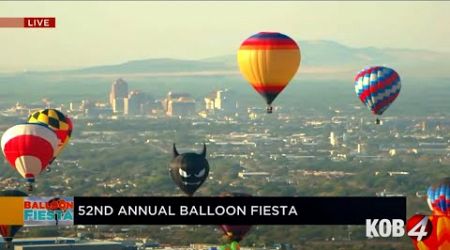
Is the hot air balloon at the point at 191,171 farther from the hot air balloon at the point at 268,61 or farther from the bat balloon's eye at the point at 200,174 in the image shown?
the hot air balloon at the point at 268,61

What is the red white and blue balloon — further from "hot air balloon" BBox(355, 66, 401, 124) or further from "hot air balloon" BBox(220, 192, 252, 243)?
"hot air balloon" BBox(220, 192, 252, 243)

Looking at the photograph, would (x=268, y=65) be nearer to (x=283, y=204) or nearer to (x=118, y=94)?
(x=283, y=204)

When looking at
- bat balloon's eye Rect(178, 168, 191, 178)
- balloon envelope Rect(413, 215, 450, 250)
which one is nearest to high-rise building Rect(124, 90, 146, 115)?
bat balloon's eye Rect(178, 168, 191, 178)

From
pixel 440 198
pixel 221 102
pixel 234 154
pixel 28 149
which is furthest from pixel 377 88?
pixel 221 102

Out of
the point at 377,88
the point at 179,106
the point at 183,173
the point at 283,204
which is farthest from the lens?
the point at 179,106

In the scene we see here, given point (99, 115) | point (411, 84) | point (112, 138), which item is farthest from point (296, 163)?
point (411, 84)

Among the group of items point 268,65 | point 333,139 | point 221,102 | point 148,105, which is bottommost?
point 333,139

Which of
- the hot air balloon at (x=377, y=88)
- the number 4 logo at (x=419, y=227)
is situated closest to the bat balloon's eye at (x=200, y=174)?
the hot air balloon at (x=377, y=88)
